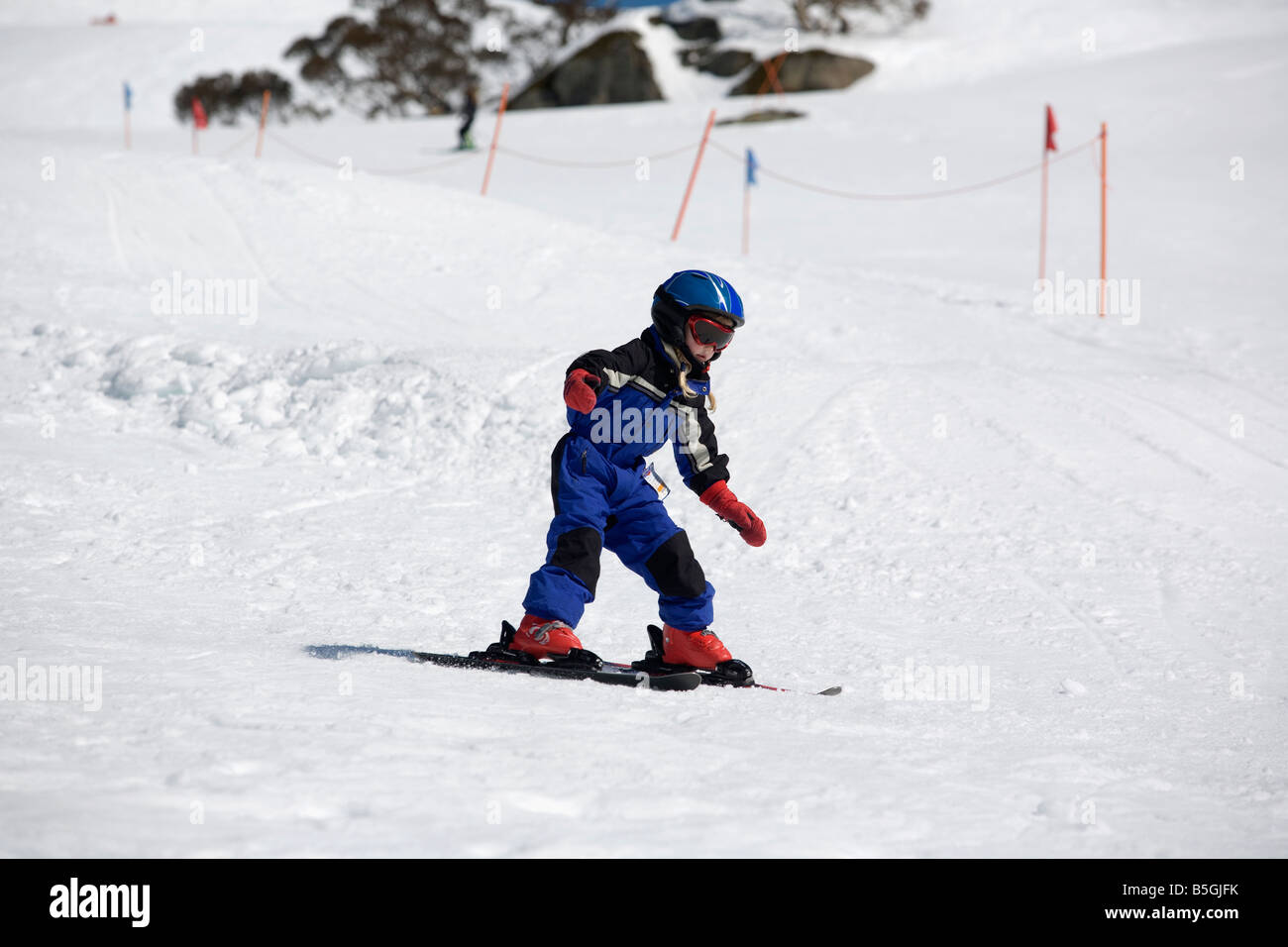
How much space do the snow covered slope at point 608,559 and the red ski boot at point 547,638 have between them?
0.26 meters

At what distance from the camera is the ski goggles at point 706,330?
4285mm

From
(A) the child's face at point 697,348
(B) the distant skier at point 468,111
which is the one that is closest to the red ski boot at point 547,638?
(A) the child's face at point 697,348

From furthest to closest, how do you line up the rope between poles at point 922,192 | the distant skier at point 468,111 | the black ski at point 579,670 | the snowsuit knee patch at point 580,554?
1. the distant skier at point 468,111
2. the rope between poles at point 922,192
3. the snowsuit knee patch at point 580,554
4. the black ski at point 579,670

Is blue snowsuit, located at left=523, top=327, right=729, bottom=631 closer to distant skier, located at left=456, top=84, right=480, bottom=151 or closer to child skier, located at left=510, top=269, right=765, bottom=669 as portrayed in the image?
child skier, located at left=510, top=269, right=765, bottom=669

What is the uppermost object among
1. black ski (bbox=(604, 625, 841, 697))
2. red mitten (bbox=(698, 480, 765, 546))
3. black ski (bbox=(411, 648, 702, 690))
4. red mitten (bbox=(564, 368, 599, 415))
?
red mitten (bbox=(564, 368, 599, 415))

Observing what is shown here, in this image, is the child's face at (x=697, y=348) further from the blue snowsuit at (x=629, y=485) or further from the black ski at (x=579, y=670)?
the black ski at (x=579, y=670)

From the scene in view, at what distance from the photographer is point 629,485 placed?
14.4 ft

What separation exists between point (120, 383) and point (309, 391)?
5.13ft

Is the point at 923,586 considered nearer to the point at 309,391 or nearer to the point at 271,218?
the point at 309,391

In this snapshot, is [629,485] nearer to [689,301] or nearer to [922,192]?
[689,301]

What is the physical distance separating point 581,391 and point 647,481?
26.9 inches

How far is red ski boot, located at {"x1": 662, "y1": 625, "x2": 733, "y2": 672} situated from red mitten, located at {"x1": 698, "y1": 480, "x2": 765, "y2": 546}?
45 cm

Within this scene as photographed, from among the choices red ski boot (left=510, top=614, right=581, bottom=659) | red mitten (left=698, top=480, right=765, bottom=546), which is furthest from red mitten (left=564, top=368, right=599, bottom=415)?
red ski boot (left=510, top=614, right=581, bottom=659)

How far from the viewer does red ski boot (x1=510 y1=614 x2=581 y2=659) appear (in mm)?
4195
